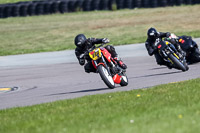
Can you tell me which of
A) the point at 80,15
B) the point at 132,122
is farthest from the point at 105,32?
the point at 132,122

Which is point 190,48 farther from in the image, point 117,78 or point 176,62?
point 117,78

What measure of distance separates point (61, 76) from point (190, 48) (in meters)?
3.69

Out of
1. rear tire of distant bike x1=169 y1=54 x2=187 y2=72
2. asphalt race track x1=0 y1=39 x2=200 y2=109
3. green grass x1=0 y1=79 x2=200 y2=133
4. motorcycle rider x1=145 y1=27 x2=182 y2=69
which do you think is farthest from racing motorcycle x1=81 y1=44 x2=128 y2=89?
motorcycle rider x1=145 y1=27 x2=182 y2=69

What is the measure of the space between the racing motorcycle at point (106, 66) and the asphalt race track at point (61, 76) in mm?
227

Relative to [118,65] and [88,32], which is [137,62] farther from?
[88,32]

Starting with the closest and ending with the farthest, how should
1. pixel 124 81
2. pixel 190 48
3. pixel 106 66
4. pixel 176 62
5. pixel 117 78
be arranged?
1. pixel 106 66
2. pixel 117 78
3. pixel 124 81
4. pixel 176 62
5. pixel 190 48

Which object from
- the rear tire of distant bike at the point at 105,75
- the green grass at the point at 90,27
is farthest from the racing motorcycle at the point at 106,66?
the green grass at the point at 90,27

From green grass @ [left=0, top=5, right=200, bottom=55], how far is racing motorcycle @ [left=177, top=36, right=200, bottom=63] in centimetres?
787

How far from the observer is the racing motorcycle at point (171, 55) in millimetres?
12398

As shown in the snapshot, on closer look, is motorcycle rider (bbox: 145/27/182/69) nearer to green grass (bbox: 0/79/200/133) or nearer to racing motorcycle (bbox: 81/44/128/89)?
racing motorcycle (bbox: 81/44/128/89)

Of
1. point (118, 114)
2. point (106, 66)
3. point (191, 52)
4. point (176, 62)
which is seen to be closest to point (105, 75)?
point (106, 66)

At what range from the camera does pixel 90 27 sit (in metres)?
30.6

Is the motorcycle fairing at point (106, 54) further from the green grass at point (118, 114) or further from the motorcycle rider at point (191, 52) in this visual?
the motorcycle rider at point (191, 52)

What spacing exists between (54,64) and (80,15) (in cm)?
2080
